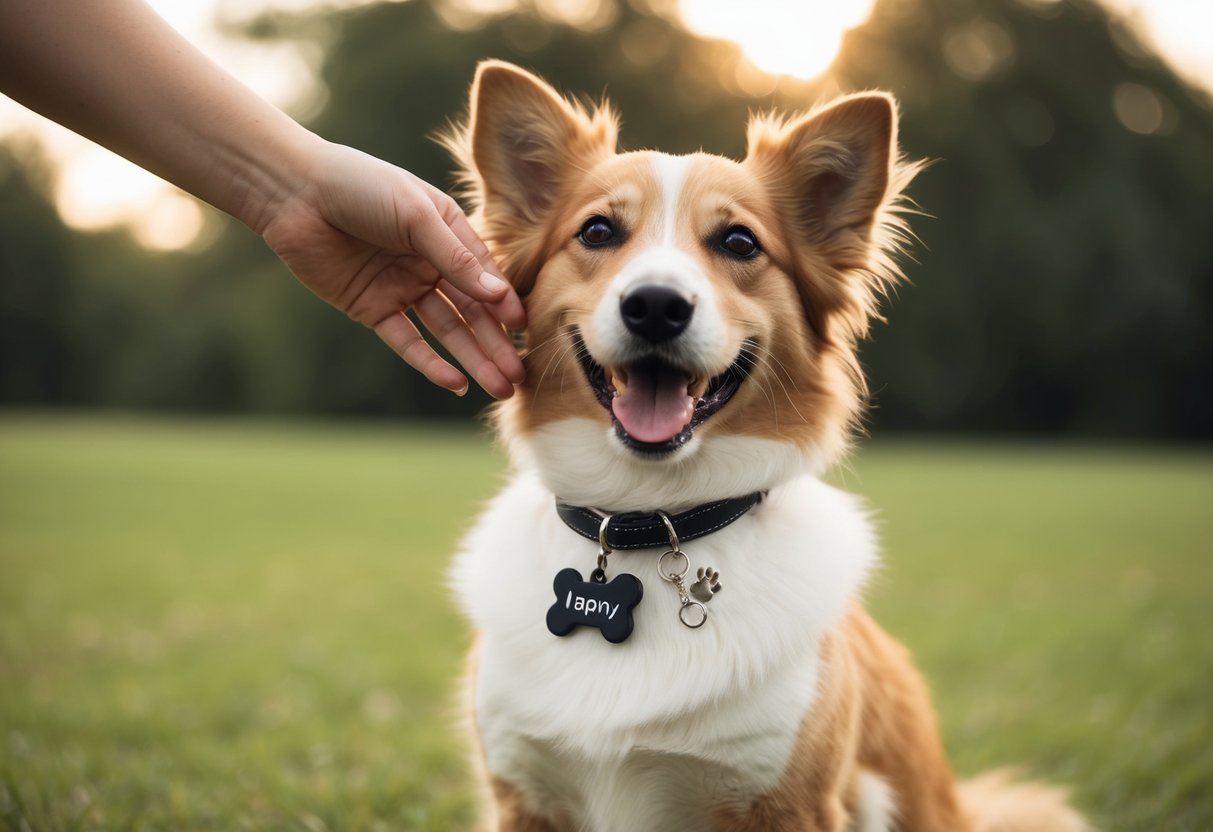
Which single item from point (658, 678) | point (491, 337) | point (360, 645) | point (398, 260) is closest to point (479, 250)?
point (491, 337)

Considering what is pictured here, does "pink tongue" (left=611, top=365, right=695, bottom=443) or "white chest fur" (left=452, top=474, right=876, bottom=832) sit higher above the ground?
"pink tongue" (left=611, top=365, right=695, bottom=443)

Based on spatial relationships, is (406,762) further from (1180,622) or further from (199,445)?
(199,445)

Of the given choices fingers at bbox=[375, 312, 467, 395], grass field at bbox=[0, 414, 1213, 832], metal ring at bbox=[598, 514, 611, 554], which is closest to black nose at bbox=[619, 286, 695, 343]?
metal ring at bbox=[598, 514, 611, 554]

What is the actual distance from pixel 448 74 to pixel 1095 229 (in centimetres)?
1955

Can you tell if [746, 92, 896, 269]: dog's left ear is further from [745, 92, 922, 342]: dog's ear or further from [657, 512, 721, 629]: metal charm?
[657, 512, 721, 629]: metal charm

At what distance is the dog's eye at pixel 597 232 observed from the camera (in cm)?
307

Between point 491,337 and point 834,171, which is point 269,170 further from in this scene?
point 834,171

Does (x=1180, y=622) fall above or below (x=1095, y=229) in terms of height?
below

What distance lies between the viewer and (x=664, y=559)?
276cm

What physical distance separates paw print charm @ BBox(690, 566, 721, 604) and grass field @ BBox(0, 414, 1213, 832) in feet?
3.01

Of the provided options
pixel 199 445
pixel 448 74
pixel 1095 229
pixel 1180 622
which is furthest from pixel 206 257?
pixel 1180 622

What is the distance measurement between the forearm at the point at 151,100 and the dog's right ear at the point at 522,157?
0.56 metres

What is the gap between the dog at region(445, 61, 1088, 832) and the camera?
8.46 feet

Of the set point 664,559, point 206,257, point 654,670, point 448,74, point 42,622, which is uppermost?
point 448,74
